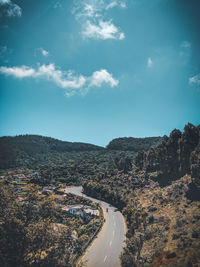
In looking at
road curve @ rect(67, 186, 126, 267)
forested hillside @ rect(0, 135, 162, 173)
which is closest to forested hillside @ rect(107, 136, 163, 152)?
forested hillside @ rect(0, 135, 162, 173)

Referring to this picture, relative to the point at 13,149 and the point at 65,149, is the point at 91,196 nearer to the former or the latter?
the point at 13,149

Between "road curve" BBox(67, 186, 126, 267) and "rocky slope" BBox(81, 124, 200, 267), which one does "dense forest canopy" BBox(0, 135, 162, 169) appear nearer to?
"rocky slope" BBox(81, 124, 200, 267)

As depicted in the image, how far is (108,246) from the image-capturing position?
89.1 ft

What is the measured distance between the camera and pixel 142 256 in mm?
21672

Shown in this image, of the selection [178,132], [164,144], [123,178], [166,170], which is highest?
[178,132]

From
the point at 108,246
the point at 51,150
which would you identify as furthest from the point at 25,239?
the point at 51,150

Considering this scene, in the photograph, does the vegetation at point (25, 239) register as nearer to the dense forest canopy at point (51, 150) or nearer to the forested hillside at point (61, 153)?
the forested hillside at point (61, 153)

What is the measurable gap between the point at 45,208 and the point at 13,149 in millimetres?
112600

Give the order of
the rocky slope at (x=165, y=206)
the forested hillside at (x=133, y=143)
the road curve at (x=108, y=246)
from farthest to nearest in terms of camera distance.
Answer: the forested hillside at (x=133, y=143), the road curve at (x=108, y=246), the rocky slope at (x=165, y=206)

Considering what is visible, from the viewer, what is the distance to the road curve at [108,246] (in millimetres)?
22812

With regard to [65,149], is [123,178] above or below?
below

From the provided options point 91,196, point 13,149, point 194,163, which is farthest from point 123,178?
point 13,149

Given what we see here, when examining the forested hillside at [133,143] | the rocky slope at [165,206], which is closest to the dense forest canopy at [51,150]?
the forested hillside at [133,143]

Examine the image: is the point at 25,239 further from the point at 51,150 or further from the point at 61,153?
the point at 51,150
